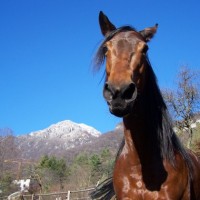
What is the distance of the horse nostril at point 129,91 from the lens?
3.24 m

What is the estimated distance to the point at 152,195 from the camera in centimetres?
391

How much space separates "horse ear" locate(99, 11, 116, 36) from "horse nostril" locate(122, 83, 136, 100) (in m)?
1.42

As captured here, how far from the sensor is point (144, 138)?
13.6 feet

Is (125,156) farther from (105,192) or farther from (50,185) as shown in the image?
(50,185)

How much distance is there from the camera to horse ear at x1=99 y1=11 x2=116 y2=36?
4.50 metres

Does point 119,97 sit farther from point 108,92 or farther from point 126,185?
point 126,185

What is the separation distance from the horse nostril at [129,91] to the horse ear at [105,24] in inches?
55.9

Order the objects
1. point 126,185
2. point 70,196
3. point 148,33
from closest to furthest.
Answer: point 126,185 → point 148,33 → point 70,196

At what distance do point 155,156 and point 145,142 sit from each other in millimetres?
196

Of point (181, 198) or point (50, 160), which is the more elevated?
point (50, 160)

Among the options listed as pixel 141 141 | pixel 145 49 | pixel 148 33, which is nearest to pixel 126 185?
pixel 141 141

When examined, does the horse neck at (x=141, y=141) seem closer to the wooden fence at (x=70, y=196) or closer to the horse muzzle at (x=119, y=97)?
the horse muzzle at (x=119, y=97)

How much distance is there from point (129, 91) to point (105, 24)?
5.04 ft

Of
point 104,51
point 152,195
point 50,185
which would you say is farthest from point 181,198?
point 50,185
